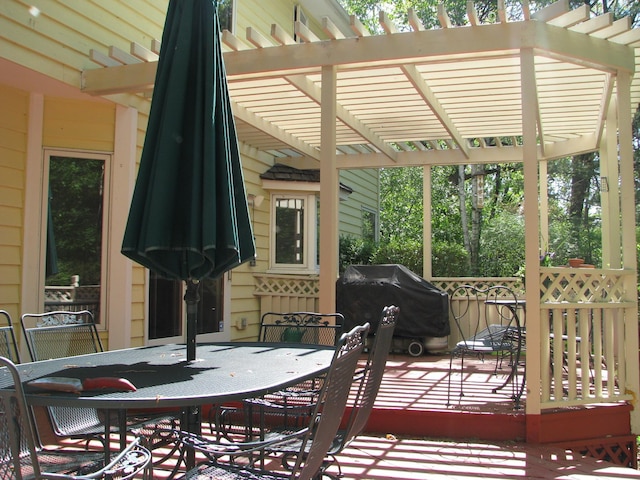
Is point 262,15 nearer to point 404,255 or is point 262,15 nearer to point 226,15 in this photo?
point 226,15

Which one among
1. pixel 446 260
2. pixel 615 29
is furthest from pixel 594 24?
pixel 446 260

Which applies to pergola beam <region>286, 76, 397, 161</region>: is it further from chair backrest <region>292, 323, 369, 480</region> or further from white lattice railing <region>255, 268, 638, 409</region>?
chair backrest <region>292, 323, 369, 480</region>

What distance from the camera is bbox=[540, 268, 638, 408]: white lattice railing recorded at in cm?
486

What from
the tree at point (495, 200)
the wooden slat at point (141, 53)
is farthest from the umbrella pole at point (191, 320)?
the tree at point (495, 200)

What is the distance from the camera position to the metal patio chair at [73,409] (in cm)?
314

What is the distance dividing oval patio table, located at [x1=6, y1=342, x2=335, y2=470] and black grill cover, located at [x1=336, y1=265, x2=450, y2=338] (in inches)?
193

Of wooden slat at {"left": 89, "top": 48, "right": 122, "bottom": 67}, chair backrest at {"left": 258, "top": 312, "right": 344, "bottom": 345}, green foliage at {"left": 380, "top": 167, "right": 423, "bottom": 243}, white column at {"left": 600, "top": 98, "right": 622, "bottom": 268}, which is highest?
green foliage at {"left": 380, "top": 167, "right": 423, "bottom": 243}

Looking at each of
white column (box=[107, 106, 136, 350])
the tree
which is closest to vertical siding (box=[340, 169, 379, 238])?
the tree

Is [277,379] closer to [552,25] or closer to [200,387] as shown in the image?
[200,387]

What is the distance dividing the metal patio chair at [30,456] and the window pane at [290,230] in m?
6.87

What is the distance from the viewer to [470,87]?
261 inches

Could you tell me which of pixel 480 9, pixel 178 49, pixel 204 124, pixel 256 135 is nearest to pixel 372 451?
pixel 204 124

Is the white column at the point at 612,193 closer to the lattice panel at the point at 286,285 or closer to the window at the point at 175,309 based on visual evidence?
the lattice panel at the point at 286,285

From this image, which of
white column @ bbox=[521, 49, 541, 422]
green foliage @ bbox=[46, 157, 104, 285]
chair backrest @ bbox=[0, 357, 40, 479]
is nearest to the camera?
chair backrest @ bbox=[0, 357, 40, 479]
